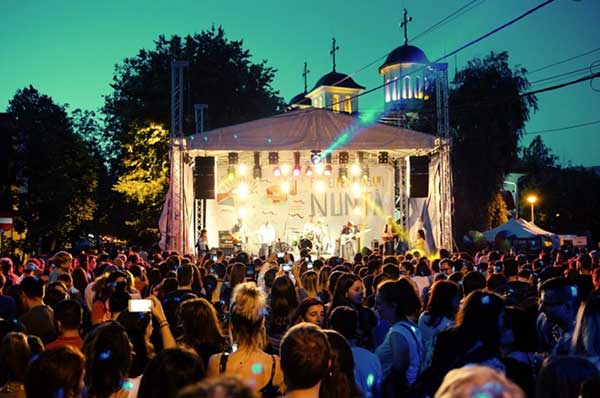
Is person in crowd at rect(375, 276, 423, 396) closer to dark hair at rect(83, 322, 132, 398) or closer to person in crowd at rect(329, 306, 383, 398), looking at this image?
person in crowd at rect(329, 306, 383, 398)

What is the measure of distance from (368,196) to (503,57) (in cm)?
2004

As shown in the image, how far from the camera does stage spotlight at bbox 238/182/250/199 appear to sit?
24.0 metres

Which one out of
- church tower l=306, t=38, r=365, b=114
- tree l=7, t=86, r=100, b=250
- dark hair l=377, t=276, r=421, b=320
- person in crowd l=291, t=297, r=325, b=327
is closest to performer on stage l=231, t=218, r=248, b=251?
tree l=7, t=86, r=100, b=250

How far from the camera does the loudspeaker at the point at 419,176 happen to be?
1981 cm

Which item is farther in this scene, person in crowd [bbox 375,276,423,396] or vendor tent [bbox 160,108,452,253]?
vendor tent [bbox 160,108,452,253]

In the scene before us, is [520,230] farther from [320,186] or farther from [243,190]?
[243,190]

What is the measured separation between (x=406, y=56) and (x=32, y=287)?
6099cm

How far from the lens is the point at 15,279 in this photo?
9.46 metres

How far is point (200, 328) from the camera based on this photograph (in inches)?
181

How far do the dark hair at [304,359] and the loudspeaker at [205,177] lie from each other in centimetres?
1648

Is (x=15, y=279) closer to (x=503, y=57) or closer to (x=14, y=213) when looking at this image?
(x=14, y=213)

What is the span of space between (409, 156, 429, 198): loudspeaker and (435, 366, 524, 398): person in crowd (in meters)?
18.1

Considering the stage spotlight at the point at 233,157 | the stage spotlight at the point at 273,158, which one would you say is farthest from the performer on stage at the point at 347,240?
the stage spotlight at the point at 233,157

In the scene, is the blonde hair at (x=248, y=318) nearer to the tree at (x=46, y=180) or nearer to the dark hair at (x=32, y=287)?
the dark hair at (x=32, y=287)
